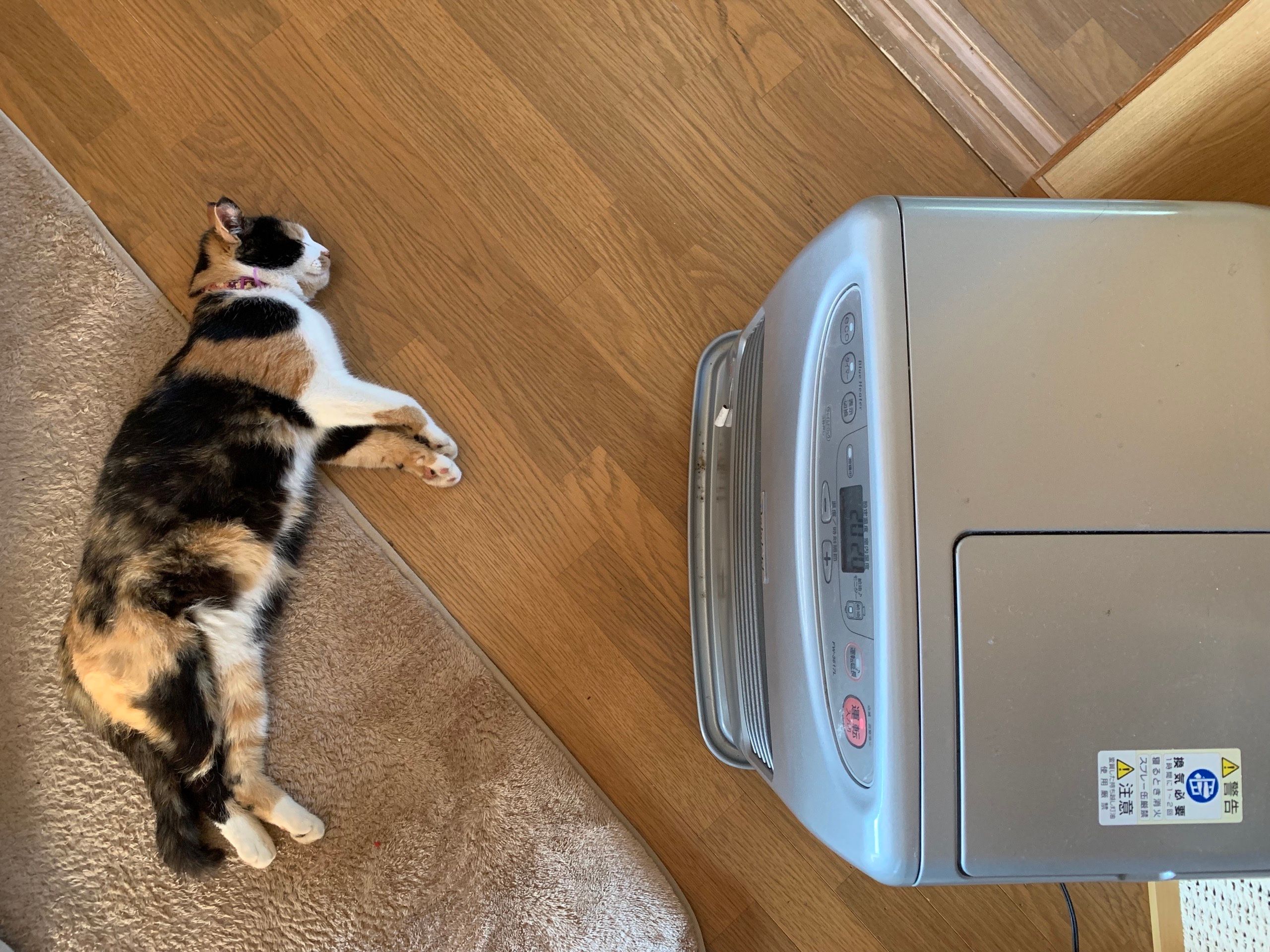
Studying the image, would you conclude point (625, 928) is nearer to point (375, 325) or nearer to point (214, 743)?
point (214, 743)

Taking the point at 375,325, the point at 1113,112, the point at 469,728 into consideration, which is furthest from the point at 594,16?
the point at 469,728

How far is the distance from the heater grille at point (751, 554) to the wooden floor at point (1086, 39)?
0.81 m

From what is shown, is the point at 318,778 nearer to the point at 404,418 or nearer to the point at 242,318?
the point at 404,418

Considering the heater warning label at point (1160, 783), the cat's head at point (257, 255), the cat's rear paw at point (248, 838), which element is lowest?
the cat's rear paw at point (248, 838)

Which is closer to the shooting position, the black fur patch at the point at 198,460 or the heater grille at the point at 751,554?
the heater grille at the point at 751,554

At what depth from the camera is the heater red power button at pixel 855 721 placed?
59cm

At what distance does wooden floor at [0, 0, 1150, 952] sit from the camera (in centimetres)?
119

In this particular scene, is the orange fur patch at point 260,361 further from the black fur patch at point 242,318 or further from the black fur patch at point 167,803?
the black fur patch at point 167,803

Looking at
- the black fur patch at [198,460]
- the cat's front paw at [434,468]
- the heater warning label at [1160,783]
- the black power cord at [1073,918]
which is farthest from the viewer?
the cat's front paw at [434,468]

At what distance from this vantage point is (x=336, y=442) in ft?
3.82

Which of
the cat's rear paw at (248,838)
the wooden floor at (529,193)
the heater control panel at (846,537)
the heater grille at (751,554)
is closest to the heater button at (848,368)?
the heater control panel at (846,537)

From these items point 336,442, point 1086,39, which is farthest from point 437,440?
point 1086,39

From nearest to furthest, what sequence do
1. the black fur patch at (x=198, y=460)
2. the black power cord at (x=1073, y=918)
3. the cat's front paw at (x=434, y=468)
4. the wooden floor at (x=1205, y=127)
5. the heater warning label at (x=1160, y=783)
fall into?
the heater warning label at (x=1160, y=783)
the wooden floor at (x=1205, y=127)
the black power cord at (x=1073, y=918)
the black fur patch at (x=198, y=460)
the cat's front paw at (x=434, y=468)

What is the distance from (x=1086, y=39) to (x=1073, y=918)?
53.7 inches
